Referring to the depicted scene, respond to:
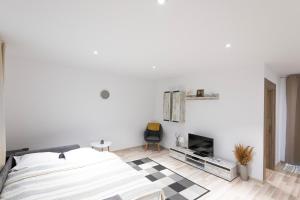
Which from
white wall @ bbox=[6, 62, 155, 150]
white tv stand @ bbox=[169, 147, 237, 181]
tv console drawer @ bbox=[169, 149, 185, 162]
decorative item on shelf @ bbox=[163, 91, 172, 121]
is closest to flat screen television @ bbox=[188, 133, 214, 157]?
→ white tv stand @ bbox=[169, 147, 237, 181]

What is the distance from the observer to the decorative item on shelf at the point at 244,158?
9.75ft

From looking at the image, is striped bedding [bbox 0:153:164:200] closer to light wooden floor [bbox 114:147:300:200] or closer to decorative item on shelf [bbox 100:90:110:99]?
light wooden floor [bbox 114:147:300:200]

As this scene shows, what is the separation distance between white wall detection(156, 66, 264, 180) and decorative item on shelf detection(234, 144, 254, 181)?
0.11 meters

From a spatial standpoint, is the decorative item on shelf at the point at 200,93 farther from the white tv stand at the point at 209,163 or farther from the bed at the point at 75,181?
the bed at the point at 75,181

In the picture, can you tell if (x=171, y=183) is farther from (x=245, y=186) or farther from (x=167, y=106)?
(x=167, y=106)

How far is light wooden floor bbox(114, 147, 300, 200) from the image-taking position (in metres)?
2.48

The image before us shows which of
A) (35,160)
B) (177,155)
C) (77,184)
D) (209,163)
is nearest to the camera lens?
(77,184)

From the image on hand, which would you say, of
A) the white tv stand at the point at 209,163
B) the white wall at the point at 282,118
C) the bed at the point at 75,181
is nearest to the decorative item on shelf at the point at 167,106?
the white tv stand at the point at 209,163

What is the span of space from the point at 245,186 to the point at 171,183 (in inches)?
56.1

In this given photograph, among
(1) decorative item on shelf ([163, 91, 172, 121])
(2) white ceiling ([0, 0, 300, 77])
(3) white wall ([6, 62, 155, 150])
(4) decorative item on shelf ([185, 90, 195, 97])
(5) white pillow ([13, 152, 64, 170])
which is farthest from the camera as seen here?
(1) decorative item on shelf ([163, 91, 172, 121])

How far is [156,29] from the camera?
170 centimetres

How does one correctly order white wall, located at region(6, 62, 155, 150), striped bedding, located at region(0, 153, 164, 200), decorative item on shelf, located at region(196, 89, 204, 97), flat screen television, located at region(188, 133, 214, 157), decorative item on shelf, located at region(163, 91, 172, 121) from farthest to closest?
decorative item on shelf, located at region(163, 91, 172, 121), decorative item on shelf, located at region(196, 89, 204, 97), flat screen television, located at region(188, 133, 214, 157), white wall, located at region(6, 62, 155, 150), striped bedding, located at region(0, 153, 164, 200)

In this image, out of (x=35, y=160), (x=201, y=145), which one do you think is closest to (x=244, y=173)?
(x=201, y=145)

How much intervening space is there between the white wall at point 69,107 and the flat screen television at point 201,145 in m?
1.90
